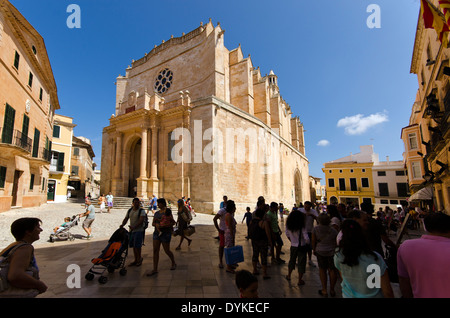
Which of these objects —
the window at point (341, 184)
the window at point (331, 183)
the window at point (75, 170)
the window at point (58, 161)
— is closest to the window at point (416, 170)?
the window at point (341, 184)

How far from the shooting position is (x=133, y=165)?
20281 millimetres

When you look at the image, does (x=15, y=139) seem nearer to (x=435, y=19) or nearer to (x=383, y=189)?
(x=435, y=19)

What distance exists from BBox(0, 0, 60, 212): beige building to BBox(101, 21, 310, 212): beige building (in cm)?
517

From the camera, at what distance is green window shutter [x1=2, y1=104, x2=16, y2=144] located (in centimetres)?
1098

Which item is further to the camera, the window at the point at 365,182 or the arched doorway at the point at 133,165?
the window at the point at 365,182

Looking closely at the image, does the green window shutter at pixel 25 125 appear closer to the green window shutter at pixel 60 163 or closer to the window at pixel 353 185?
the green window shutter at pixel 60 163

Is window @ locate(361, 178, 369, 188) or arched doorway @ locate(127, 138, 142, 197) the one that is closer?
arched doorway @ locate(127, 138, 142, 197)

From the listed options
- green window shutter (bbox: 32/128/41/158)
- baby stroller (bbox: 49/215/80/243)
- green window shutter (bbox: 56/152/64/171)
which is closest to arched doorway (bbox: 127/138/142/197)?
green window shutter (bbox: 32/128/41/158)

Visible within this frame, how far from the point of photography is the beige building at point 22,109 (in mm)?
10938

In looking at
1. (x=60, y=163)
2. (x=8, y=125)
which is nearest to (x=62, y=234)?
(x=8, y=125)

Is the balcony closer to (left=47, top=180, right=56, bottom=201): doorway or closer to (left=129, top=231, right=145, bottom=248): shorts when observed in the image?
(left=47, top=180, right=56, bottom=201): doorway

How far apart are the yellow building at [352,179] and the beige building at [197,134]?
1216 centimetres

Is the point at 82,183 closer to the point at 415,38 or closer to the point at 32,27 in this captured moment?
the point at 32,27

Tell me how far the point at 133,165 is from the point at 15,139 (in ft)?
29.5
